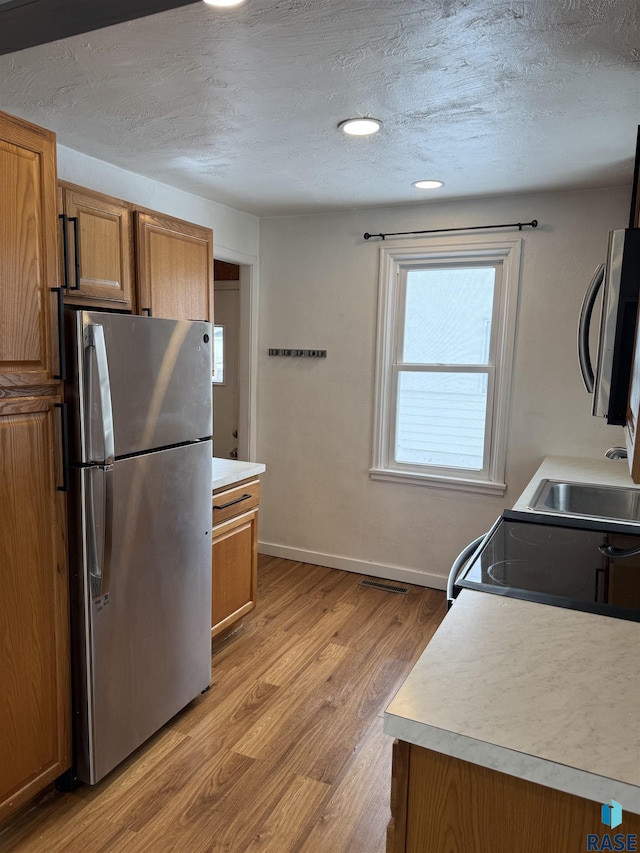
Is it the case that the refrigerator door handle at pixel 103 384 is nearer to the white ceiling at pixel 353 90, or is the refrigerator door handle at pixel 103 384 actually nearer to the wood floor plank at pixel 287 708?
the white ceiling at pixel 353 90

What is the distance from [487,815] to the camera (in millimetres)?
865

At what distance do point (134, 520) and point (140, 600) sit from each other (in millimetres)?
306

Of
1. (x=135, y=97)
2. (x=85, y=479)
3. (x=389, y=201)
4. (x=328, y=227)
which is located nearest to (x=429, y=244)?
(x=389, y=201)

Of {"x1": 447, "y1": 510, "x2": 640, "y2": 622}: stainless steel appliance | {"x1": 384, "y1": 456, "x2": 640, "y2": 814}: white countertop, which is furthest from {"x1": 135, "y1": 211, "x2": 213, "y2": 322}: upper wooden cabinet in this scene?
{"x1": 384, "y1": 456, "x2": 640, "y2": 814}: white countertop

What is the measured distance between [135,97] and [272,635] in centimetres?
254

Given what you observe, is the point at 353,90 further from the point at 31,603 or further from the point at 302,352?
the point at 302,352

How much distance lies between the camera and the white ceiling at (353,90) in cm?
148

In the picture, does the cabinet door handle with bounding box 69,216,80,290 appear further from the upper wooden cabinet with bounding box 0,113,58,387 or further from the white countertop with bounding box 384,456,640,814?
the white countertop with bounding box 384,456,640,814

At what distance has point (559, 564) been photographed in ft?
5.08

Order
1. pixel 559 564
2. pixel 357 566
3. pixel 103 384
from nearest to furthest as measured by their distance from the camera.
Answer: pixel 559 564
pixel 103 384
pixel 357 566

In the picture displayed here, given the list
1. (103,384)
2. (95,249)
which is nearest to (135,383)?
(103,384)

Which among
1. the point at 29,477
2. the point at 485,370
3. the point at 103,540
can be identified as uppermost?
the point at 485,370

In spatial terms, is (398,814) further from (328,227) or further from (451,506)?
(328,227)

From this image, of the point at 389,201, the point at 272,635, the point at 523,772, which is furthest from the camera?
A: the point at 389,201
